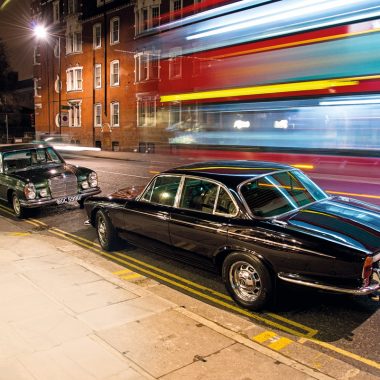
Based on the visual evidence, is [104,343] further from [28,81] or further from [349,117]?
[28,81]

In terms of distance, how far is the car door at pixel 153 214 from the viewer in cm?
583

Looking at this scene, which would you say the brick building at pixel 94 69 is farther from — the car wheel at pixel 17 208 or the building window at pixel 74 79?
the car wheel at pixel 17 208

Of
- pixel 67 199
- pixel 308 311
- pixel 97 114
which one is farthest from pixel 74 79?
pixel 308 311

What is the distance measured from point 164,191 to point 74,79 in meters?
37.4

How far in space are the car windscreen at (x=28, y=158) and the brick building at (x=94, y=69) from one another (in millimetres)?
16824

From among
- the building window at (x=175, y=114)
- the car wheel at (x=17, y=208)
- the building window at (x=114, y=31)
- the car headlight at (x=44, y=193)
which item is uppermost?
the building window at (x=114, y=31)

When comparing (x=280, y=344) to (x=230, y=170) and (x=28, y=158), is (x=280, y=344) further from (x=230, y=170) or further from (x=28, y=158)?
(x=28, y=158)

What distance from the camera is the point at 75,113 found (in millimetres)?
40656

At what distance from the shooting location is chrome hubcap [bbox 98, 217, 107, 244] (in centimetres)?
710

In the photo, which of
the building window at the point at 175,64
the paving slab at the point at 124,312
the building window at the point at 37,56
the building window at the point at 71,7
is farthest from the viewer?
the building window at the point at 37,56

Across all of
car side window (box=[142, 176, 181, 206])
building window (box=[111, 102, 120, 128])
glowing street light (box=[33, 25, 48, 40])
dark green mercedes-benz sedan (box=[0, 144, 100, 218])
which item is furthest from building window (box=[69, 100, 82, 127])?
car side window (box=[142, 176, 181, 206])

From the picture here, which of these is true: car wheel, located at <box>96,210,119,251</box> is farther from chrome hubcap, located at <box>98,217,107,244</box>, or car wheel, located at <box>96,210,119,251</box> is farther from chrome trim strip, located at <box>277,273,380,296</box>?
chrome trim strip, located at <box>277,273,380,296</box>

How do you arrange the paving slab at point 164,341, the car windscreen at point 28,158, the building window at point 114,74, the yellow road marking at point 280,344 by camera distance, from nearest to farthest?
the paving slab at point 164,341, the yellow road marking at point 280,344, the car windscreen at point 28,158, the building window at point 114,74

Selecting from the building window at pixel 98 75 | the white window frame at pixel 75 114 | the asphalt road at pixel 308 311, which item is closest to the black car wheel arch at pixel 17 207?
the asphalt road at pixel 308 311
